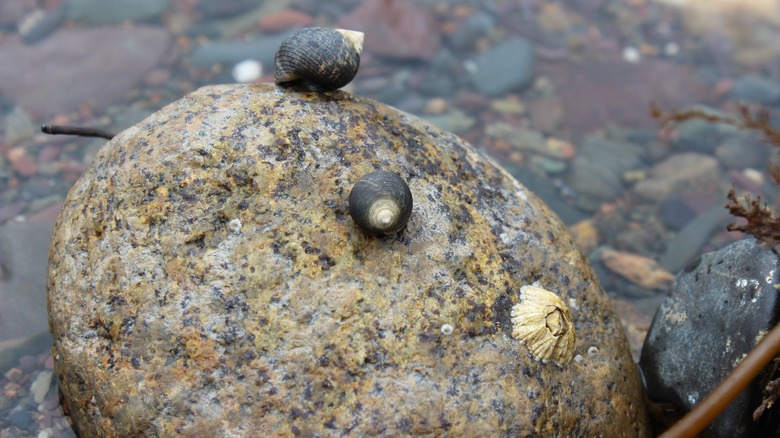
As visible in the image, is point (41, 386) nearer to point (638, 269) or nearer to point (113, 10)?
point (638, 269)

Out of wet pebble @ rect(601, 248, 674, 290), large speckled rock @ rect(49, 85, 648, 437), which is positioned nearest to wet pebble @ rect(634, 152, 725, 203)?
wet pebble @ rect(601, 248, 674, 290)

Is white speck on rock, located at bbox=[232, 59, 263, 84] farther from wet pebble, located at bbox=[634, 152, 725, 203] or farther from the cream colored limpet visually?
the cream colored limpet

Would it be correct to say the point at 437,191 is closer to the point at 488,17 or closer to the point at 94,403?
the point at 94,403

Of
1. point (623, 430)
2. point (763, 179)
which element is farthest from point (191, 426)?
point (763, 179)

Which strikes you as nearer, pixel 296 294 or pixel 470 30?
pixel 296 294

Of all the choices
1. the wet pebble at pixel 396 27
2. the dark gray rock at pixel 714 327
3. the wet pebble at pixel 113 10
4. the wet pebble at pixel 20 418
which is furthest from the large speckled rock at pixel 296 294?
the wet pebble at pixel 113 10

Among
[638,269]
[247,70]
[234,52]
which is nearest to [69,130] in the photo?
[247,70]
